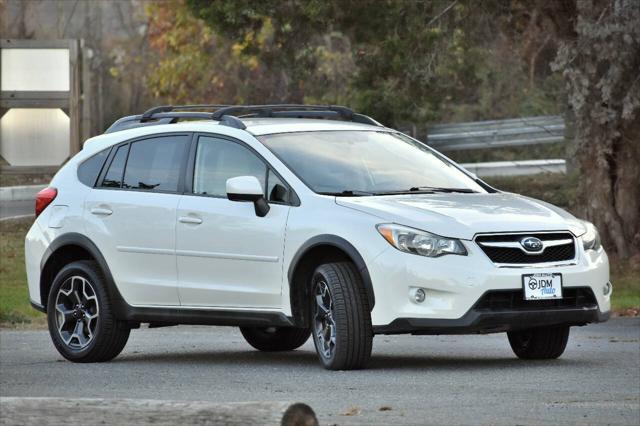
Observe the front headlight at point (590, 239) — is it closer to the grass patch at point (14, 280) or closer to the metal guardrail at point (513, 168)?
the grass patch at point (14, 280)

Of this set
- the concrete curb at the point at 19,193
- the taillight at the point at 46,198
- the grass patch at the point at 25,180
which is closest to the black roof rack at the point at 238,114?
the taillight at the point at 46,198

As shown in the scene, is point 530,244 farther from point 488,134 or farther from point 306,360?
point 488,134

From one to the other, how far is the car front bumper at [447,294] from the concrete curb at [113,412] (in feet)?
16.7

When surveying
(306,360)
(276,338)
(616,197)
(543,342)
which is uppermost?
(543,342)

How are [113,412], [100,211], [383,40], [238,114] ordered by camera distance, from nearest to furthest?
[113,412]
[100,211]
[238,114]
[383,40]

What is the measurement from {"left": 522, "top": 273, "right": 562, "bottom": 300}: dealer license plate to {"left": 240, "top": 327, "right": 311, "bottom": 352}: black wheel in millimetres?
2901

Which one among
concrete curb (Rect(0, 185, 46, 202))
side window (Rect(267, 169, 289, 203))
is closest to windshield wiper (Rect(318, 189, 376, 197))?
side window (Rect(267, 169, 289, 203))

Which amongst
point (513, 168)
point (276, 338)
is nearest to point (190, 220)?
point (276, 338)

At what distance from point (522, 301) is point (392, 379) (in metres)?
0.98

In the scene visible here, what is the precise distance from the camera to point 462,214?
1088 cm

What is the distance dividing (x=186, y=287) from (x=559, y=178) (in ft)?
61.6

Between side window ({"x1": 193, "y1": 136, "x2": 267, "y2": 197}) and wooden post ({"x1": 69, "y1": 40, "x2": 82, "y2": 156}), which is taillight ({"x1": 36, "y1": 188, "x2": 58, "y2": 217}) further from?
wooden post ({"x1": 69, "y1": 40, "x2": 82, "y2": 156})

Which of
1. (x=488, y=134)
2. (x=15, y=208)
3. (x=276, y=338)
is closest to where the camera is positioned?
(x=276, y=338)

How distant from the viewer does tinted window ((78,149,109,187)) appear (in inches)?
509
